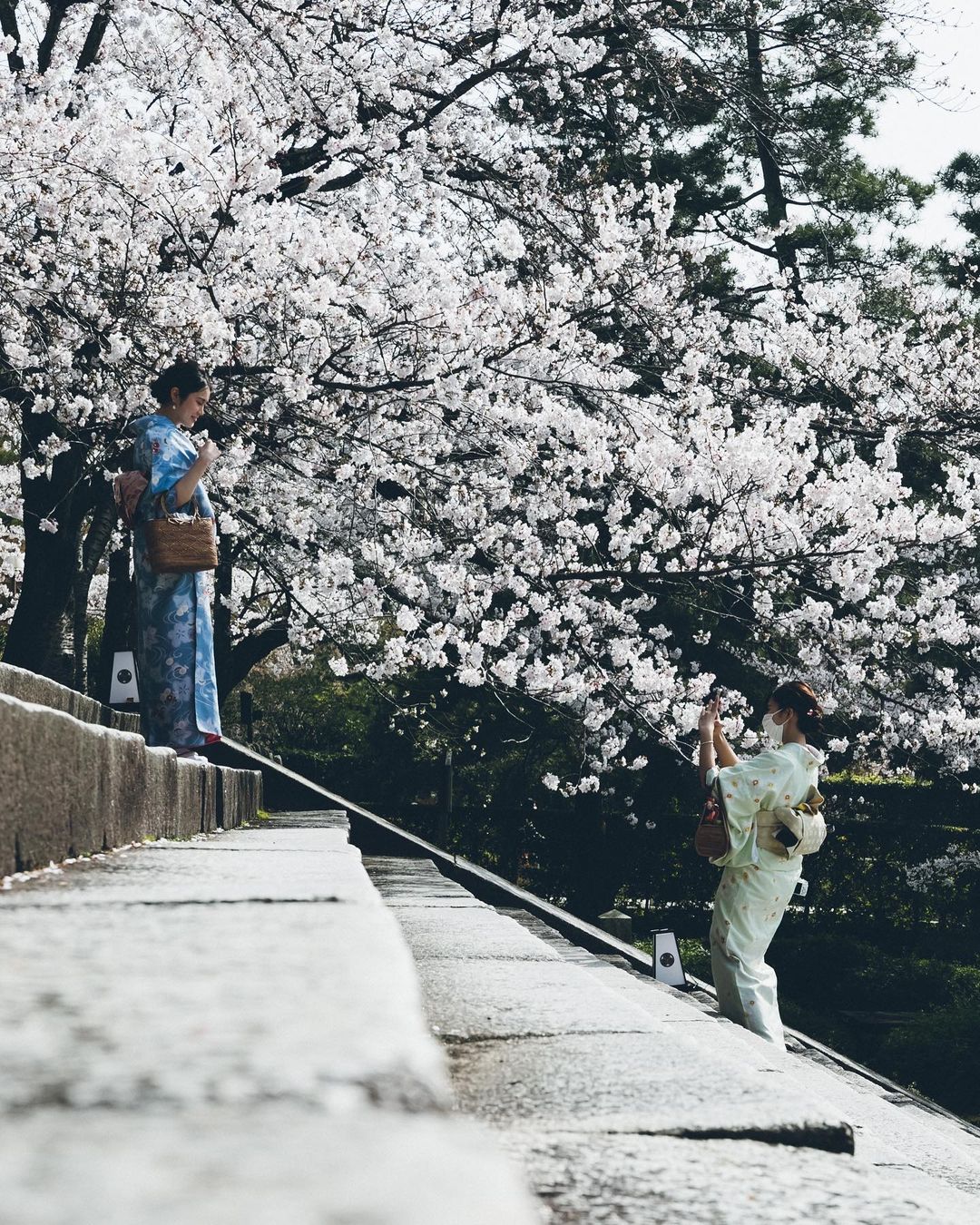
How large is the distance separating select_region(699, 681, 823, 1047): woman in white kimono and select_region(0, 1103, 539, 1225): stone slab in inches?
198

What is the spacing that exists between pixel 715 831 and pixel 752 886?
1.11ft

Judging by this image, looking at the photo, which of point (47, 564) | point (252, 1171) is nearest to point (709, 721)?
point (47, 564)

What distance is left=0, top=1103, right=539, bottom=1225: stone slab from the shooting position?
449 mm

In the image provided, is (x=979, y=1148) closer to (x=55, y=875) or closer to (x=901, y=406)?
(x=55, y=875)

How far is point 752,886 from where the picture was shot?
5695 mm

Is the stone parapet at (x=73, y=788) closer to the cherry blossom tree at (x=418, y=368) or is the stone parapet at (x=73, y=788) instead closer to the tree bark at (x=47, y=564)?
the cherry blossom tree at (x=418, y=368)

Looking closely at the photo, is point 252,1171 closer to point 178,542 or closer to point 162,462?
point 178,542

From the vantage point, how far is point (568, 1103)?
5.00 feet

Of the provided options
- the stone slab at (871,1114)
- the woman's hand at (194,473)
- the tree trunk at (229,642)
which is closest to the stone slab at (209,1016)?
the stone slab at (871,1114)

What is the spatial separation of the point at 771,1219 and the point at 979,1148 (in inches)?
185

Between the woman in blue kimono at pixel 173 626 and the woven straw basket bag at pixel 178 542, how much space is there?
99 millimetres

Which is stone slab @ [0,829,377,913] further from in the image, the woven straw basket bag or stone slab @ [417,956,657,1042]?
the woven straw basket bag

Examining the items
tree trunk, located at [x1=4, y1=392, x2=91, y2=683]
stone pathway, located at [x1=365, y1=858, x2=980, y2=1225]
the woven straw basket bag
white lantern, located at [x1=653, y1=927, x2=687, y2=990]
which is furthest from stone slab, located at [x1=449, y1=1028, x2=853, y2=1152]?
tree trunk, located at [x1=4, y1=392, x2=91, y2=683]

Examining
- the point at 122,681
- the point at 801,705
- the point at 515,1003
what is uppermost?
the point at 122,681
